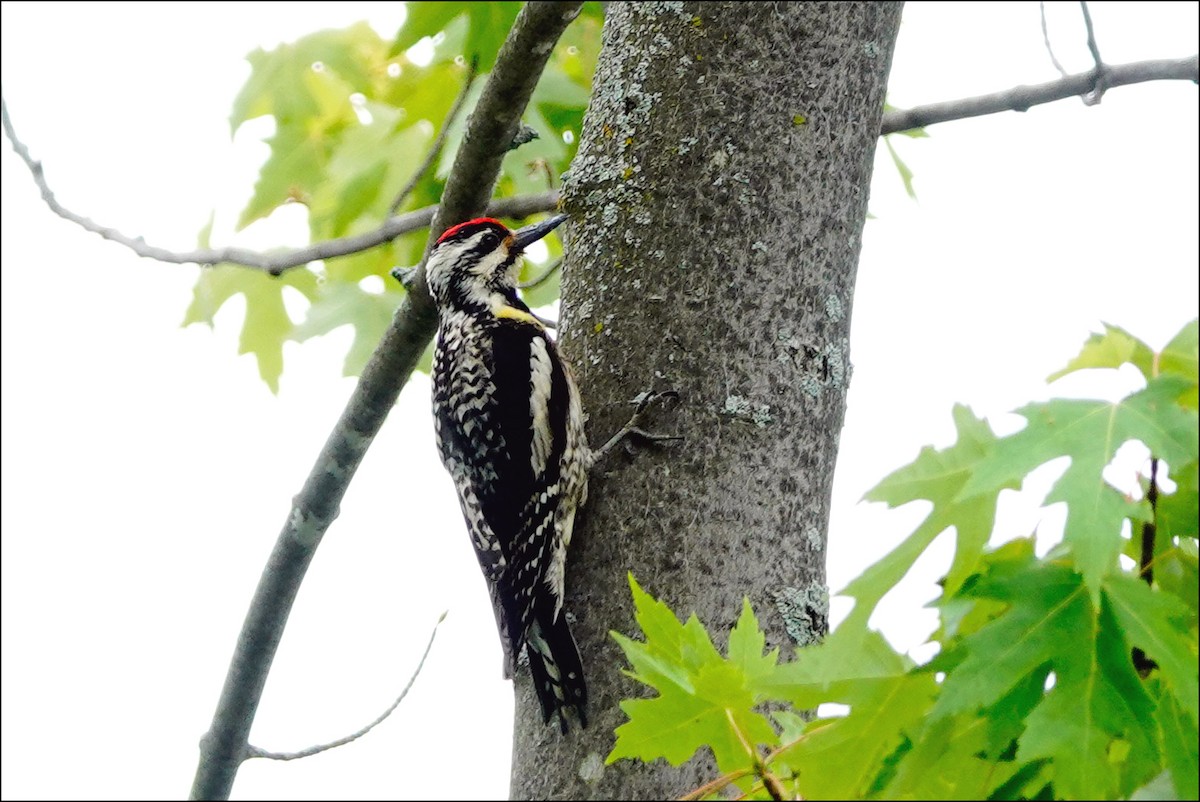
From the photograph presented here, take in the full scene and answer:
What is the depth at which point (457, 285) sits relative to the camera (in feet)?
13.4

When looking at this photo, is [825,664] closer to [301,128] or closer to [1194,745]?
[1194,745]

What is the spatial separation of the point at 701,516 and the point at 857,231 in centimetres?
76

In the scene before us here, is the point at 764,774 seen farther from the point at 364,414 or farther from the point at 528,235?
the point at 528,235

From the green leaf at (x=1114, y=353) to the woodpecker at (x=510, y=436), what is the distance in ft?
3.90

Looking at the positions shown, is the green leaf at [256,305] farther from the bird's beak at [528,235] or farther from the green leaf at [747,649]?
the green leaf at [747,649]

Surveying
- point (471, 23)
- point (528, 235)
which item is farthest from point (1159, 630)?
point (471, 23)

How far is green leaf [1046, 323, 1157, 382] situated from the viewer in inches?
59.0

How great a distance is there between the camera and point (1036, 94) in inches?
128

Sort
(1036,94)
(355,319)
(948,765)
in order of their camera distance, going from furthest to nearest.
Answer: (355,319) → (1036,94) → (948,765)

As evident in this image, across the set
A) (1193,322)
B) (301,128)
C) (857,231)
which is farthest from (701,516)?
(301,128)

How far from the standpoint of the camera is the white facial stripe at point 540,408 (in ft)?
11.0

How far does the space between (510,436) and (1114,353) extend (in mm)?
2191

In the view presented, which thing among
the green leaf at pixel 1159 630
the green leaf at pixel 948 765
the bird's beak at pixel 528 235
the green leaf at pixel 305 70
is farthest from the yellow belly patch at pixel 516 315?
the green leaf at pixel 1159 630

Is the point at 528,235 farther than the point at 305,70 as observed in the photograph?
No
